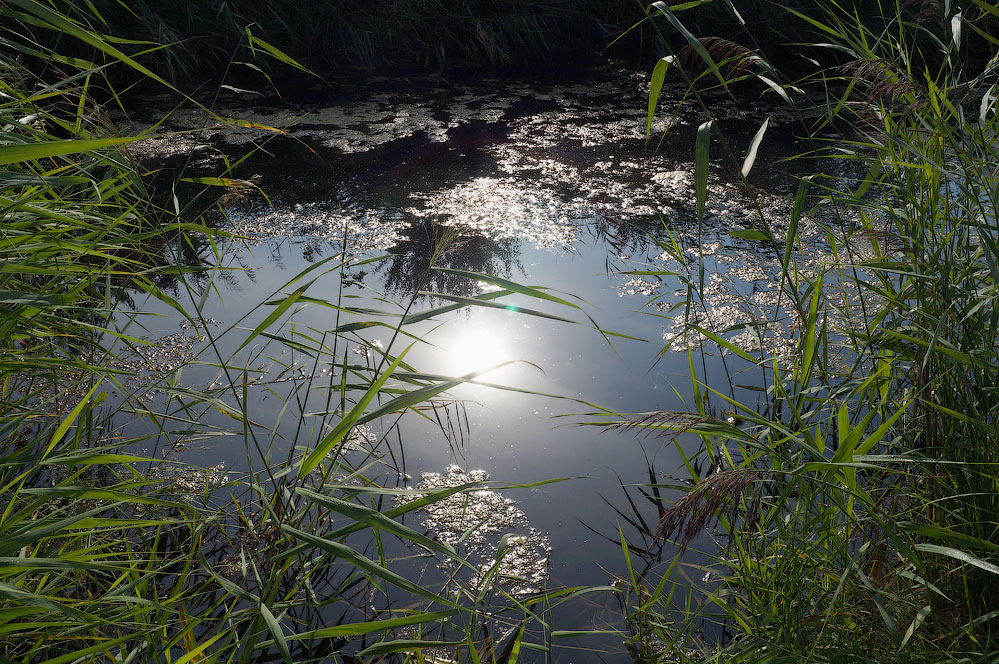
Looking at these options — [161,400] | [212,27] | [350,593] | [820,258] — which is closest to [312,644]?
[350,593]

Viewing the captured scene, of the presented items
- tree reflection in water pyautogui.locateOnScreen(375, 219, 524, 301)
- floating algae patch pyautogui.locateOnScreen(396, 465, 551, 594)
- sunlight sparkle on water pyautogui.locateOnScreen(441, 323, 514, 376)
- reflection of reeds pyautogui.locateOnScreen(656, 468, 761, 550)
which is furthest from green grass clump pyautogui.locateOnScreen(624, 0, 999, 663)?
tree reflection in water pyautogui.locateOnScreen(375, 219, 524, 301)

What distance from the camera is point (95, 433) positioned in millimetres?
1475

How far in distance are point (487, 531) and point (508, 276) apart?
1131mm

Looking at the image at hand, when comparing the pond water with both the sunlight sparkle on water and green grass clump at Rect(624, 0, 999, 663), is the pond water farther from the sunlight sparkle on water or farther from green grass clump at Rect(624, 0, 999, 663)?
green grass clump at Rect(624, 0, 999, 663)

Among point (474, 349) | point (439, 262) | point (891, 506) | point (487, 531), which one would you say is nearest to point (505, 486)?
point (487, 531)

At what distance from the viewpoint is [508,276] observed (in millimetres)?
2408

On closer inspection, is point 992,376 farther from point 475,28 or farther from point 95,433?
point 475,28

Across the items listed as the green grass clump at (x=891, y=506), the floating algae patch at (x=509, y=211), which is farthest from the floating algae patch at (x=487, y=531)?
the floating algae patch at (x=509, y=211)

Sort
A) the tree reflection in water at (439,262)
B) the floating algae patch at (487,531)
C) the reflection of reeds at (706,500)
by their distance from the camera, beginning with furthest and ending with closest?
the tree reflection in water at (439,262) → the floating algae patch at (487,531) → the reflection of reeds at (706,500)

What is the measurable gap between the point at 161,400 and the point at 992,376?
5.80ft

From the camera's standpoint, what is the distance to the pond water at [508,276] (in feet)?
5.07

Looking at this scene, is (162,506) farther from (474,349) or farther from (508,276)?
(508,276)

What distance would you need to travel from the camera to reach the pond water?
1545 mm

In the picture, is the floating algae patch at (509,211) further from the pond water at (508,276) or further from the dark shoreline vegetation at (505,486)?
the dark shoreline vegetation at (505,486)
